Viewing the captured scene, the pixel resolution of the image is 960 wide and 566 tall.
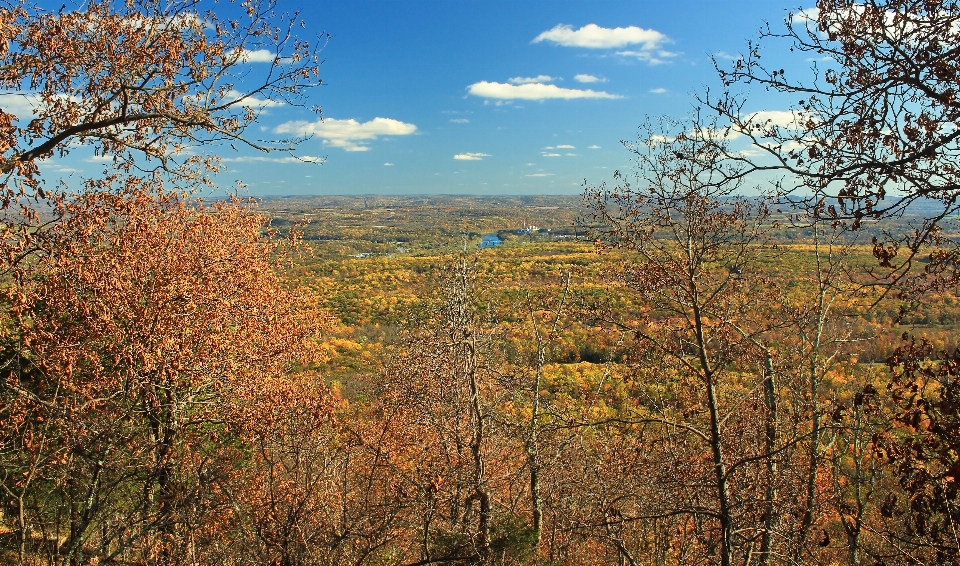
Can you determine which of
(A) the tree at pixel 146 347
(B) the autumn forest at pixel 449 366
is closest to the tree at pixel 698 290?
(B) the autumn forest at pixel 449 366

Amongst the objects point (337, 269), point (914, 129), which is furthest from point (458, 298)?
point (337, 269)

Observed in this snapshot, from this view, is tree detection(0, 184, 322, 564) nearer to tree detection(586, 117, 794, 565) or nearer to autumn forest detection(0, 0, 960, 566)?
autumn forest detection(0, 0, 960, 566)

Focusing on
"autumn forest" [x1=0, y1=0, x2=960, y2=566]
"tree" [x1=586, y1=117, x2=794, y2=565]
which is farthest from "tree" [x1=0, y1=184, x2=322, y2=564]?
"tree" [x1=586, y1=117, x2=794, y2=565]

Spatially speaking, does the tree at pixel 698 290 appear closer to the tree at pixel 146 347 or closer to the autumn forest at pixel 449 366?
the autumn forest at pixel 449 366

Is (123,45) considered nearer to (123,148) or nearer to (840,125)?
(123,148)

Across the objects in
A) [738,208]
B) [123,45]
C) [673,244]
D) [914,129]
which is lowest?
[673,244]

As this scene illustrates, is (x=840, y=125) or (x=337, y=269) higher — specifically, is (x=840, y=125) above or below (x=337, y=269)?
above

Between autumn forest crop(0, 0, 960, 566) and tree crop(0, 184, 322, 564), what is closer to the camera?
autumn forest crop(0, 0, 960, 566)

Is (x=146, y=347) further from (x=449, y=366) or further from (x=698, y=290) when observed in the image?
(x=698, y=290)
